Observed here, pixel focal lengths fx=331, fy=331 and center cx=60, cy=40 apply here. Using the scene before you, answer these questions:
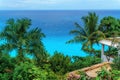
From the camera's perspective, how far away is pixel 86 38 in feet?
94.1

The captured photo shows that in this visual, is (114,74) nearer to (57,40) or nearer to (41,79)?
(41,79)

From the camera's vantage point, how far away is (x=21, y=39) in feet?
73.6

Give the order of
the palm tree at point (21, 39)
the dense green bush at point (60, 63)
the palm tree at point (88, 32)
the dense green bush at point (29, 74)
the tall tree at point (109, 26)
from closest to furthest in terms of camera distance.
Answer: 1. the dense green bush at point (29, 74)
2. the dense green bush at point (60, 63)
3. the palm tree at point (21, 39)
4. the palm tree at point (88, 32)
5. the tall tree at point (109, 26)

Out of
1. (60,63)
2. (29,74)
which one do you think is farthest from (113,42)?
(29,74)

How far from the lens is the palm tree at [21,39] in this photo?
2234cm

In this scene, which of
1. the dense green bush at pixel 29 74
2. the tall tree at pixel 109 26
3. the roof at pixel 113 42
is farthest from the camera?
the tall tree at pixel 109 26

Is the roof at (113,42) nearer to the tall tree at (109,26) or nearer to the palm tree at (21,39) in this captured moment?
the palm tree at (21,39)

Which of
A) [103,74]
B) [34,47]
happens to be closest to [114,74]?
[103,74]

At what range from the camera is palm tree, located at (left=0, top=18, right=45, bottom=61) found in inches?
880

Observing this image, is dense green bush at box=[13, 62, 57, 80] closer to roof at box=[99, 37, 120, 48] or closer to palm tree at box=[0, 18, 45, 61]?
palm tree at box=[0, 18, 45, 61]

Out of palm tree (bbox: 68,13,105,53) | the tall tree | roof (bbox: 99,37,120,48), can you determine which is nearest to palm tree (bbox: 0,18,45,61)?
roof (bbox: 99,37,120,48)

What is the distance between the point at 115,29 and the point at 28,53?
10020 millimetres

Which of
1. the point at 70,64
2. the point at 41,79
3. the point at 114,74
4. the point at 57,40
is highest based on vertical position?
the point at 114,74

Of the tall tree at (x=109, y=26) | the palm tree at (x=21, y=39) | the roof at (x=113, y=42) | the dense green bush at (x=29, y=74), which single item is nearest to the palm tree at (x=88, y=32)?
the tall tree at (x=109, y=26)
